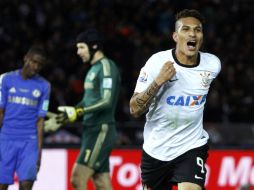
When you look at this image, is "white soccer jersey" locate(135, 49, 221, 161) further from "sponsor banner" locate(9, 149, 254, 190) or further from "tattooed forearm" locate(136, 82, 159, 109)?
"sponsor banner" locate(9, 149, 254, 190)

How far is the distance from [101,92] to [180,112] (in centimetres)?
260

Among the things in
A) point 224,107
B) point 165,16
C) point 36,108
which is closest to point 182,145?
point 36,108

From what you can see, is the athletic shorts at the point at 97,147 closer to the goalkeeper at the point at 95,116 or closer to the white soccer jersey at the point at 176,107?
the goalkeeper at the point at 95,116

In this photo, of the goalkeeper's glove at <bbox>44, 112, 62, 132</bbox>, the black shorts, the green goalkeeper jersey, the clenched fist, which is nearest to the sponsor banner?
the goalkeeper's glove at <bbox>44, 112, 62, 132</bbox>

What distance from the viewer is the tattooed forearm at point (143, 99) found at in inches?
254

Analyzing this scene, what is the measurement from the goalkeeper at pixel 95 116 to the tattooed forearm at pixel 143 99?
103 inches

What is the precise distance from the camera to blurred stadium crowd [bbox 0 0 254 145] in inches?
590

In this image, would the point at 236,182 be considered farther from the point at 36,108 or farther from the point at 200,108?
the point at 200,108

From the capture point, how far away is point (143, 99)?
6.48 meters

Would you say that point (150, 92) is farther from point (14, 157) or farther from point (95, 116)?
point (95, 116)

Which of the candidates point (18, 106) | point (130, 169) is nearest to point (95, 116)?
point (18, 106)

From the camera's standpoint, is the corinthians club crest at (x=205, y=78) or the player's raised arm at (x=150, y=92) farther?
the corinthians club crest at (x=205, y=78)

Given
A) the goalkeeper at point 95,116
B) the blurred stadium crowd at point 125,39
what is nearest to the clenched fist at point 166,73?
the goalkeeper at point 95,116

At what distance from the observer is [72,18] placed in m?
16.7
